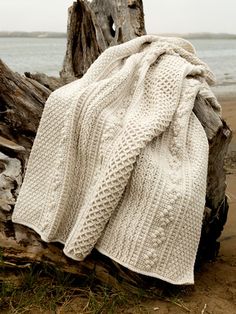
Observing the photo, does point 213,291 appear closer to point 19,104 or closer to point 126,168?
point 126,168

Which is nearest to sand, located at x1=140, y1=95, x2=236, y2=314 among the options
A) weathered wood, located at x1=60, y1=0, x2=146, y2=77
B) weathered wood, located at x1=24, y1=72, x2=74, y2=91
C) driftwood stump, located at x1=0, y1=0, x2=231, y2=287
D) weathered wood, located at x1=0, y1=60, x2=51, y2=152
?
driftwood stump, located at x1=0, y1=0, x2=231, y2=287

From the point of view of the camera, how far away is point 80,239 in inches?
113

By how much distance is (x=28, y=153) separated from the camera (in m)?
3.59

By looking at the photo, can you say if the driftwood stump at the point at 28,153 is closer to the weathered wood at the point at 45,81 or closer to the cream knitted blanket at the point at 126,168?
the weathered wood at the point at 45,81

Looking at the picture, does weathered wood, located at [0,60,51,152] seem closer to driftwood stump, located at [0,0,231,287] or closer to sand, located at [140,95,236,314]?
driftwood stump, located at [0,0,231,287]

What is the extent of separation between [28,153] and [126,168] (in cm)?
100

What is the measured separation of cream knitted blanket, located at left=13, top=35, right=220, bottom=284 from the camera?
2.84m

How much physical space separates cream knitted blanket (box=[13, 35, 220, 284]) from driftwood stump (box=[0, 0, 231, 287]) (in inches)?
4.4

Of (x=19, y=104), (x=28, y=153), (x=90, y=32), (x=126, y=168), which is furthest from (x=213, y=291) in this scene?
(x=90, y=32)

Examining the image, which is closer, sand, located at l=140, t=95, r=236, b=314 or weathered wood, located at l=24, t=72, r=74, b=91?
sand, located at l=140, t=95, r=236, b=314

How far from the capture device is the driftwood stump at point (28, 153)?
3.04 metres

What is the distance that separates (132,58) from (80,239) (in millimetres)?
1125

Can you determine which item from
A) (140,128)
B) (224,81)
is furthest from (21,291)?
(224,81)

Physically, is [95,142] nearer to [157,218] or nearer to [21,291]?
[157,218]
